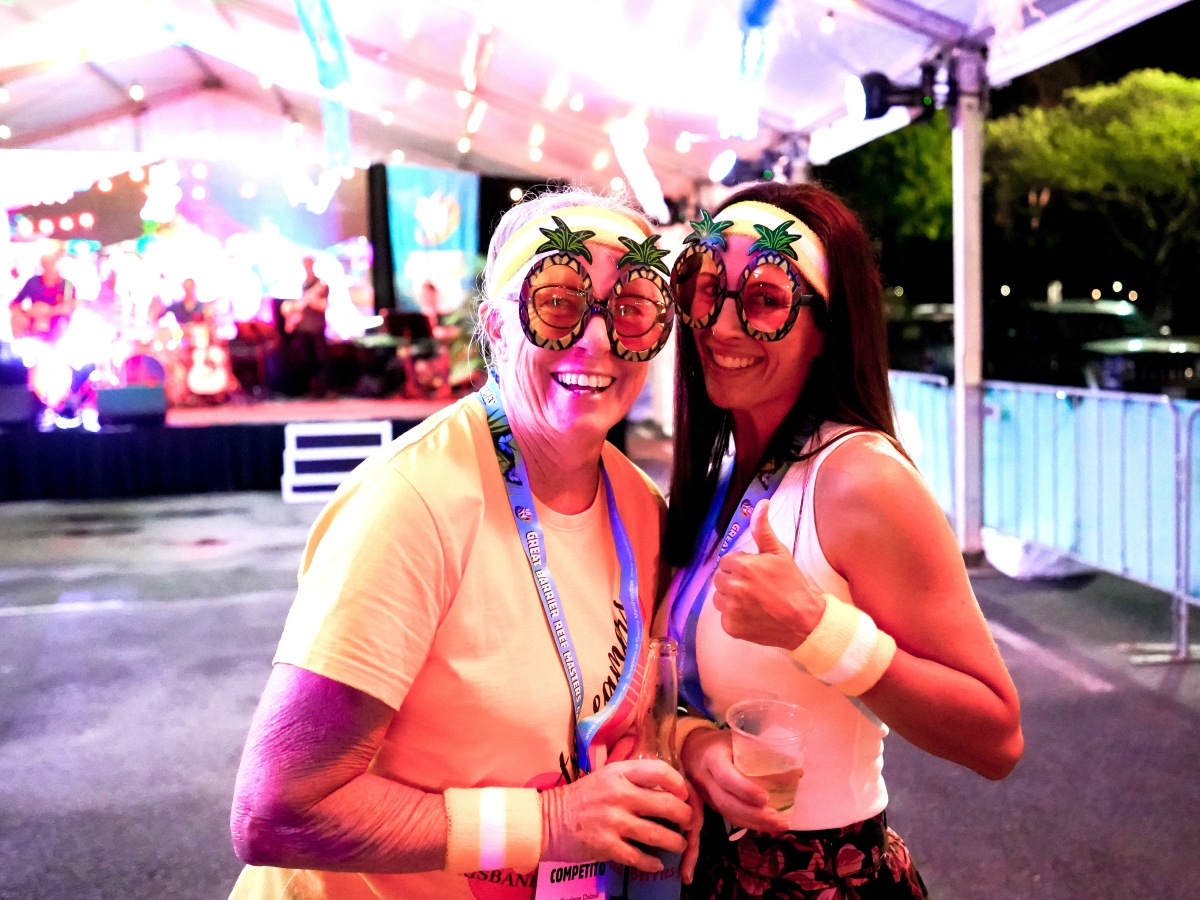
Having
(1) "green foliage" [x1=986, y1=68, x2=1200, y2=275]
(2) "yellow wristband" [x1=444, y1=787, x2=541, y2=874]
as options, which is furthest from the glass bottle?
(1) "green foliage" [x1=986, y1=68, x2=1200, y2=275]

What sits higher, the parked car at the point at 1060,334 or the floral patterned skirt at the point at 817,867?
the parked car at the point at 1060,334

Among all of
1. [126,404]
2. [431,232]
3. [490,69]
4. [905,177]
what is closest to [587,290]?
[490,69]

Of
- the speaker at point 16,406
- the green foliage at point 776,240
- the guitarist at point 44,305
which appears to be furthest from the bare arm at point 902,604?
the guitarist at point 44,305

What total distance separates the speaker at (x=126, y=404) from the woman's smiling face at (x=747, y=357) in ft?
31.2

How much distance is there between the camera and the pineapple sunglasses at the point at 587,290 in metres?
1.30

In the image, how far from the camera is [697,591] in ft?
4.68

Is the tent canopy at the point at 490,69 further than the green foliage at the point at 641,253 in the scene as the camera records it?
Yes

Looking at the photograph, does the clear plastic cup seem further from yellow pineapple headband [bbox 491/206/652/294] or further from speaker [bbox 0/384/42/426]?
speaker [bbox 0/384/42/426]

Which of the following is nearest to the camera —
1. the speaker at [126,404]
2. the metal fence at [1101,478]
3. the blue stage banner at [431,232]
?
the metal fence at [1101,478]

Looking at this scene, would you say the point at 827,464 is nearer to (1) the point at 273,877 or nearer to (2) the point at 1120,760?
(1) the point at 273,877

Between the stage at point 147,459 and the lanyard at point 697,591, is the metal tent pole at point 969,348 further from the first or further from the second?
the stage at point 147,459

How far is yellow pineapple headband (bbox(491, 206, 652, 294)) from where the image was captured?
1312 mm

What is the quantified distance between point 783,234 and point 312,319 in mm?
11373

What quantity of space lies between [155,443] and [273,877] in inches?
365
